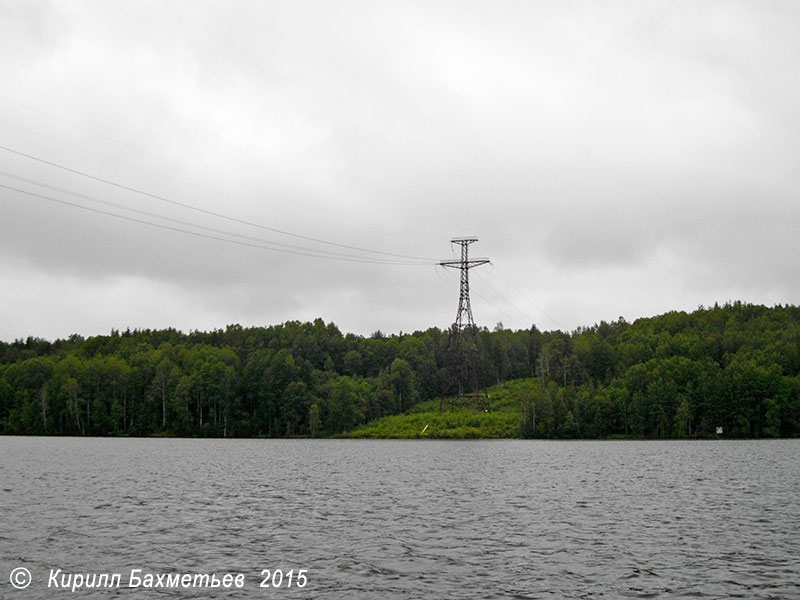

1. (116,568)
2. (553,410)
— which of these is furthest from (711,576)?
(553,410)

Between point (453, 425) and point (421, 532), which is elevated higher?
point (453, 425)

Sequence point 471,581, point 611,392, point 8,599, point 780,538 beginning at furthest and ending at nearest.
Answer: point 611,392
point 780,538
point 471,581
point 8,599

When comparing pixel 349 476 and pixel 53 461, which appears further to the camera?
pixel 53 461

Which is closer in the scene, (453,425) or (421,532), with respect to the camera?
(421,532)

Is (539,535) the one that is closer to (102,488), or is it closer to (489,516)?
(489,516)

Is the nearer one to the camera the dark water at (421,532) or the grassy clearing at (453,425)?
the dark water at (421,532)

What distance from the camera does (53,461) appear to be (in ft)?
282

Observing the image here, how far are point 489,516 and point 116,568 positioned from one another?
21.7 meters

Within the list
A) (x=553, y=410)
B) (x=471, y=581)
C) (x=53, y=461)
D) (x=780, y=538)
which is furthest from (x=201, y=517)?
(x=553, y=410)

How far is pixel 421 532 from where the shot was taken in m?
37.3

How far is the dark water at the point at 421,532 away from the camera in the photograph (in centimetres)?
2723

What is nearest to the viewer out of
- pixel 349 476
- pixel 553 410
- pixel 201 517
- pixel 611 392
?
pixel 201 517

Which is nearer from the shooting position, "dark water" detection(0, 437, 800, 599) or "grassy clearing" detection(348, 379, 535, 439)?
"dark water" detection(0, 437, 800, 599)

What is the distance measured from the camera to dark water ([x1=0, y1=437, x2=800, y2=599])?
27234 millimetres
